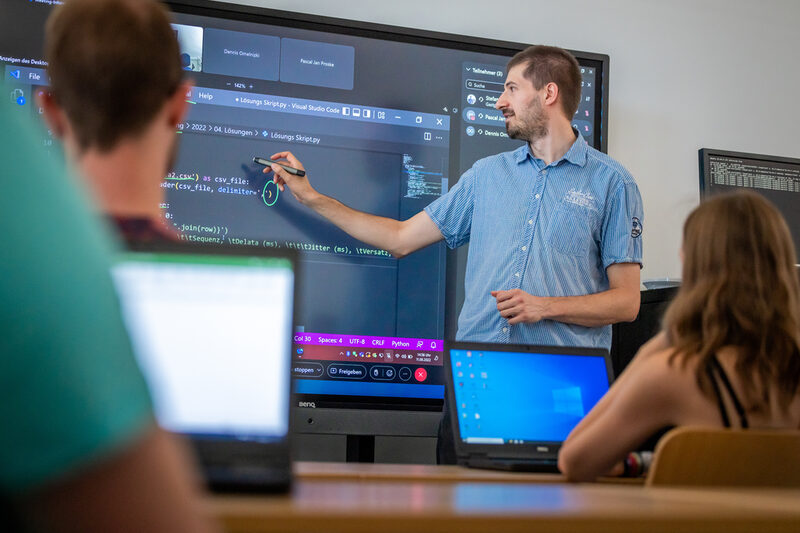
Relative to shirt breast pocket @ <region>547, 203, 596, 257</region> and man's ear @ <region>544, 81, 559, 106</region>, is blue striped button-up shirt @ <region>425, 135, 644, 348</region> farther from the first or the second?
man's ear @ <region>544, 81, 559, 106</region>

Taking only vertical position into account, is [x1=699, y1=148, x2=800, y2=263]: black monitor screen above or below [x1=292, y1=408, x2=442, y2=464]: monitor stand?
above

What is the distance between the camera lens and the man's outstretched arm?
315 centimetres

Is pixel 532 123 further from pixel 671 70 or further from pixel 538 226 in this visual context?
pixel 671 70

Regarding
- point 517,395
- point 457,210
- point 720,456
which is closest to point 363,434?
point 457,210

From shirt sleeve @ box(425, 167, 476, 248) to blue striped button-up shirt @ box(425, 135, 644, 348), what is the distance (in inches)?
1.8

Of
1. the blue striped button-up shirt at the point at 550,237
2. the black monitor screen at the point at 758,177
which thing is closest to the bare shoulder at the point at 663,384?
the blue striped button-up shirt at the point at 550,237

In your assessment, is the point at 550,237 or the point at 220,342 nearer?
the point at 220,342

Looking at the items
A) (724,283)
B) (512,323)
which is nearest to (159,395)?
(724,283)

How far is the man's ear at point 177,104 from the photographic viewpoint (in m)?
0.98

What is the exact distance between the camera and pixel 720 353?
153 centimetres

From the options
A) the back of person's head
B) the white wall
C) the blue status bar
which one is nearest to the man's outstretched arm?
the blue status bar

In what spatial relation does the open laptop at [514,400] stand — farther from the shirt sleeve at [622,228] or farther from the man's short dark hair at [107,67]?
the man's short dark hair at [107,67]

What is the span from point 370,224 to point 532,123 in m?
0.69

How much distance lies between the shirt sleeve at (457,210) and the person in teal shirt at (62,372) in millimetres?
2792
